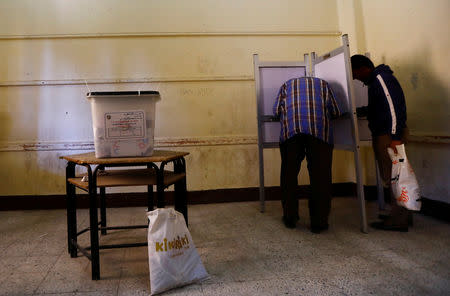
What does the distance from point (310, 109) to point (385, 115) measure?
0.58 meters

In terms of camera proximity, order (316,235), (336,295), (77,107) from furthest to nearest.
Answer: (77,107) → (316,235) → (336,295)

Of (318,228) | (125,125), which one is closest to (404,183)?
→ (318,228)

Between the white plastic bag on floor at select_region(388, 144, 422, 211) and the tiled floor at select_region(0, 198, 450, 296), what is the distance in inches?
11.1

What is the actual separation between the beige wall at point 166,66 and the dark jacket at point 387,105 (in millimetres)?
1067

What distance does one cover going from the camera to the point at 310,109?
2648mm

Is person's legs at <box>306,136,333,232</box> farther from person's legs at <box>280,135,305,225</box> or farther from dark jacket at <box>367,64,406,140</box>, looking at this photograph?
dark jacket at <box>367,64,406,140</box>

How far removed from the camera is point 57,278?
1896mm

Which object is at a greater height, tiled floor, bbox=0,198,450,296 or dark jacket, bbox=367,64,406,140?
dark jacket, bbox=367,64,406,140

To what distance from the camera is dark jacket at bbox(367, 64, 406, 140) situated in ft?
8.26

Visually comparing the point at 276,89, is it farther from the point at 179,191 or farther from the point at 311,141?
the point at 179,191

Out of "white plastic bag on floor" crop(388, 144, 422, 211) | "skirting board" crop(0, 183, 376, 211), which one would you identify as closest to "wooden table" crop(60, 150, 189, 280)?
"skirting board" crop(0, 183, 376, 211)

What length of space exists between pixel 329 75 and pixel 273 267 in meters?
1.83

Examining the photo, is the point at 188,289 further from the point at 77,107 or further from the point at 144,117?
the point at 77,107

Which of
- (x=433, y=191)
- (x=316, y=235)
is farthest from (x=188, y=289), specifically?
(x=433, y=191)
